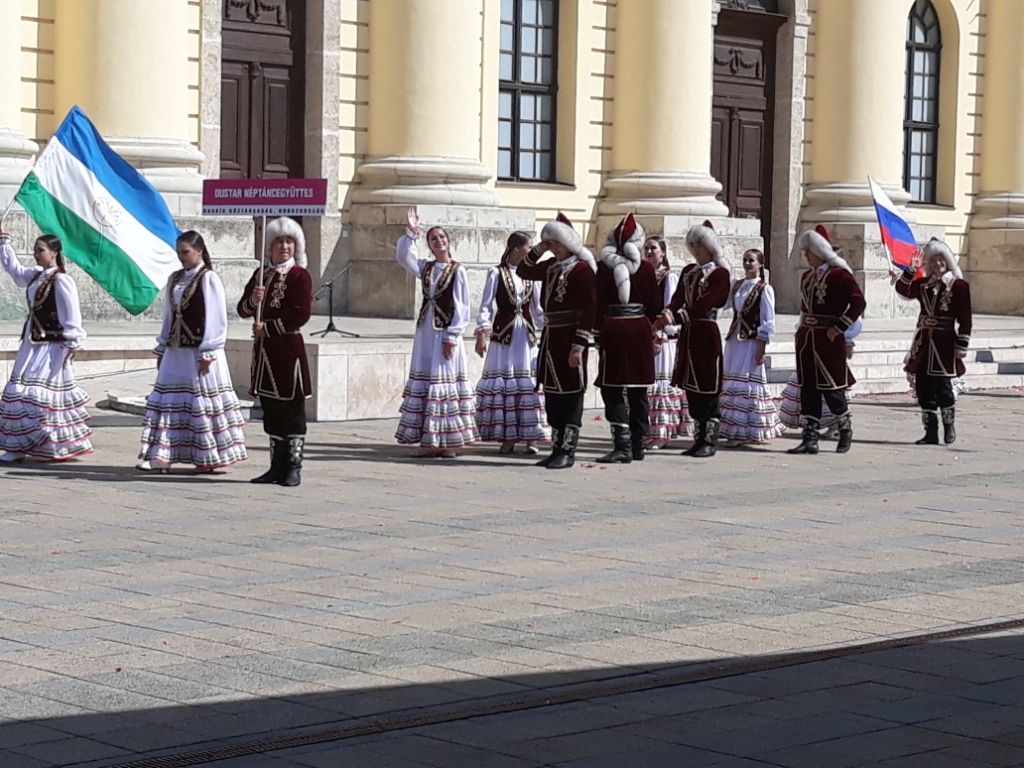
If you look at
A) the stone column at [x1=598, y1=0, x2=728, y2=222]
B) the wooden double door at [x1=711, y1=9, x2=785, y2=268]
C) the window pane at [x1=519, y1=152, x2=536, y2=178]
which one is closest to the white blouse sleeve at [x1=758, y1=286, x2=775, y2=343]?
the stone column at [x1=598, y1=0, x2=728, y2=222]

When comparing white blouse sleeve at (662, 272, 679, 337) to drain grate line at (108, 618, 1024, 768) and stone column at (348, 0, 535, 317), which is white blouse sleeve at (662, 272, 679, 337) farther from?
drain grate line at (108, 618, 1024, 768)

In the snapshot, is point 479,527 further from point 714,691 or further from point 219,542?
point 714,691

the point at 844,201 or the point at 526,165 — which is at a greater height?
the point at 526,165

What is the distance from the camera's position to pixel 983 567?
919cm

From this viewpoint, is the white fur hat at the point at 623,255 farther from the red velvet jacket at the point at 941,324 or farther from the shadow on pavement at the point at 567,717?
the shadow on pavement at the point at 567,717

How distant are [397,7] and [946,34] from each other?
1090 cm

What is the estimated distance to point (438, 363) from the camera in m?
13.7

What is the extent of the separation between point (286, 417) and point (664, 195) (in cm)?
1389

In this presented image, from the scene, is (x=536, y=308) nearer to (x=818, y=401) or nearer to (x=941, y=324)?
(x=818, y=401)

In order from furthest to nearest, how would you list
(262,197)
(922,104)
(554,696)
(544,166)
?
(922,104) → (544,166) → (262,197) → (554,696)

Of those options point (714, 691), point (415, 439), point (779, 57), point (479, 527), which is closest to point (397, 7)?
point (779, 57)

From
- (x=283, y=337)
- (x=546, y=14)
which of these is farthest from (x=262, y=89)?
(x=283, y=337)

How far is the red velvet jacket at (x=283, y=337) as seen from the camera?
1172 cm

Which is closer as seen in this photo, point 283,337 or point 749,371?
point 283,337
